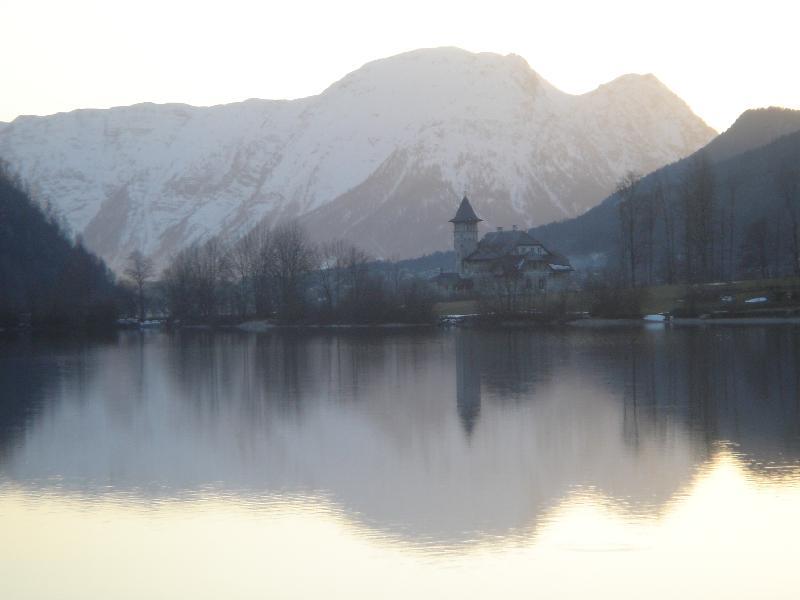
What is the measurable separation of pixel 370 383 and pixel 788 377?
46.7 ft

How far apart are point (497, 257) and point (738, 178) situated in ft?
119

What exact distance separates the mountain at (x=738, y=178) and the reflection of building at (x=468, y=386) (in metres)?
68.1

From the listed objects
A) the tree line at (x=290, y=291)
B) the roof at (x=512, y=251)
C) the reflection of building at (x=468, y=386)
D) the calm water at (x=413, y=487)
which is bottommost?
the calm water at (x=413, y=487)

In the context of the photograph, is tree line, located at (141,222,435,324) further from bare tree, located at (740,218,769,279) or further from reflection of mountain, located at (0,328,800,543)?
reflection of mountain, located at (0,328,800,543)

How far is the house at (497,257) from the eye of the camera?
124188 mm

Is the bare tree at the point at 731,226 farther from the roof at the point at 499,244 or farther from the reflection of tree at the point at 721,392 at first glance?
the reflection of tree at the point at 721,392

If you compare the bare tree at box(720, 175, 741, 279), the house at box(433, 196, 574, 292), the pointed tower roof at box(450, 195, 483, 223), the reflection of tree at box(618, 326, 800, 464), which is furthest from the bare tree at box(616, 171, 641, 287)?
the pointed tower roof at box(450, 195, 483, 223)

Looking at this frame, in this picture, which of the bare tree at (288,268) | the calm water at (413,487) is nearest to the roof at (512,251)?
the bare tree at (288,268)

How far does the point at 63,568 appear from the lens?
50.5 feet

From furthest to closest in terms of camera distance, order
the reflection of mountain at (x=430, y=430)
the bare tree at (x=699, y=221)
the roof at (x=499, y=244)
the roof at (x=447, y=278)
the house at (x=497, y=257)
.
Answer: the roof at (x=447, y=278), the roof at (x=499, y=244), the house at (x=497, y=257), the bare tree at (x=699, y=221), the reflection of mountain at (x=430, y=430)

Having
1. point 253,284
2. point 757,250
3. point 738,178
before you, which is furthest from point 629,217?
point 738,178

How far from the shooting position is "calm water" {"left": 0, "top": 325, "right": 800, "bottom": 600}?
14.7 metres

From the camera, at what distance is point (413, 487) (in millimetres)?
19812

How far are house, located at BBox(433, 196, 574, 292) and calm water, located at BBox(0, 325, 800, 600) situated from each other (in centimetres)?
8435
